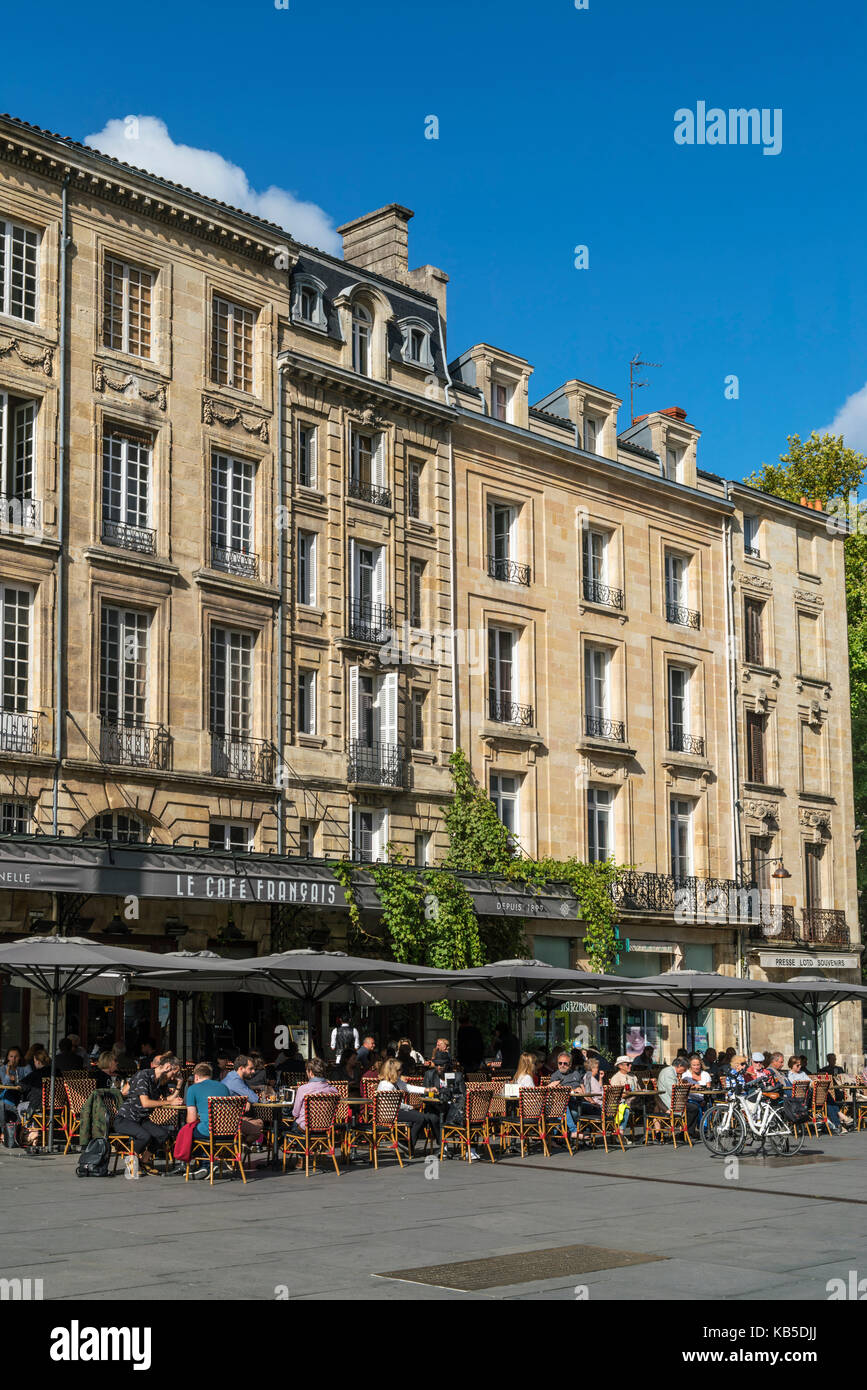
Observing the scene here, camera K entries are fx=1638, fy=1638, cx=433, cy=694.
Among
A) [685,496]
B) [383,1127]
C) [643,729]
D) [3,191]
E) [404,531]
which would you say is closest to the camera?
[383,1127]

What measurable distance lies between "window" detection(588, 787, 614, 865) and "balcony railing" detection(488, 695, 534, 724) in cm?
260

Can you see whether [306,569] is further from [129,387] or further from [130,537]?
[129,387]

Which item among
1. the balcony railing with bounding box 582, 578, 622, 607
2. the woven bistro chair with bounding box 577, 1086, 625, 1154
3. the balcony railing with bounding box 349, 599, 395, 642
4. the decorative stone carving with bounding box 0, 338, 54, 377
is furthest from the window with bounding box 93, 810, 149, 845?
the balcony railing with bounding box 582, 578, 622, 607

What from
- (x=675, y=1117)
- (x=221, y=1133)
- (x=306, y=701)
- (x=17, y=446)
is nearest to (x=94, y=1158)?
(x=221, y=1133)

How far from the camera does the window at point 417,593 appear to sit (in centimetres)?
3228

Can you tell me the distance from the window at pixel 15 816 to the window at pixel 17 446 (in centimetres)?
478

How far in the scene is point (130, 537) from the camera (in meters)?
27.0

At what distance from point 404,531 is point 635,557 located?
→ 7.79 meters

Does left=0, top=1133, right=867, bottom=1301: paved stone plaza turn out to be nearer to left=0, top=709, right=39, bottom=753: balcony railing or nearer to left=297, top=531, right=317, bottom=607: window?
left=0, top=709, right=39, bottom=753: balcony railing

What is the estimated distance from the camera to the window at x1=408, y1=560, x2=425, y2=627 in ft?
106

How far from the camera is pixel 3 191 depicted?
25906mm

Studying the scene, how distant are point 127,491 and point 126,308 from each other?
3.22m
